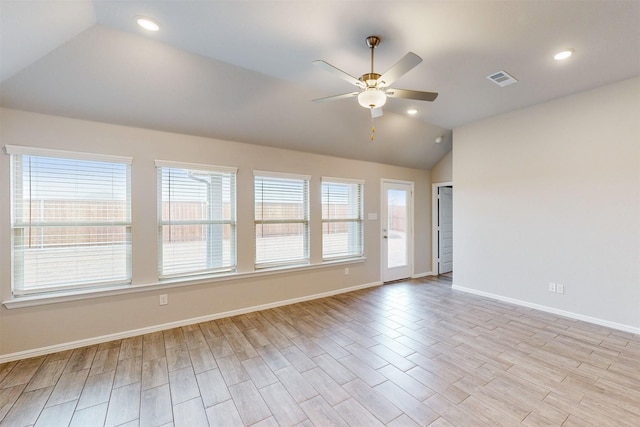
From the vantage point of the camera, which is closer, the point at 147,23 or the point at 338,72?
the point at 338,72

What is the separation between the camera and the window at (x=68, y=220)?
268cm

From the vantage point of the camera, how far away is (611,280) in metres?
3.26

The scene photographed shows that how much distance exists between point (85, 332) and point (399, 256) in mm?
5016

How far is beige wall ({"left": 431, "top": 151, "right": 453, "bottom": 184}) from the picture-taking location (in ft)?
18.7

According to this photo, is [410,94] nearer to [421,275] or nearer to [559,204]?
[559,204]

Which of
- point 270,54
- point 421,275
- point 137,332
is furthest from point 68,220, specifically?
point 421,275

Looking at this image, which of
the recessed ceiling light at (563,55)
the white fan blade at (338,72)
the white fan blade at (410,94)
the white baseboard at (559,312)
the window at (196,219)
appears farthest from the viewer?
the window at (196,219)

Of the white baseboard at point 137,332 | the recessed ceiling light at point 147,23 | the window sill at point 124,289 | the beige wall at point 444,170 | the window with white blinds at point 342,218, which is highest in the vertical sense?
the recessed ceiling light at point 147,23

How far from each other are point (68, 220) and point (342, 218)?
146 inches

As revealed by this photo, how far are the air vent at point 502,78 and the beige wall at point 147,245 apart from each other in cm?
240

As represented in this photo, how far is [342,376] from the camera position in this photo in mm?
2357

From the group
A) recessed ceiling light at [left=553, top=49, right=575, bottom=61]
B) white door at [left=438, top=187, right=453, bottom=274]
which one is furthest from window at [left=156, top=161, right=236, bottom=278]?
white door at [left=438, top=187, right=453, bottom=274]

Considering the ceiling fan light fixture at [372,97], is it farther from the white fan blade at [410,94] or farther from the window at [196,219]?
the window at [196,219]

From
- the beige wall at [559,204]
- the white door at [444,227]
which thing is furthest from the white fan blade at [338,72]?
the white door at [444,227]
